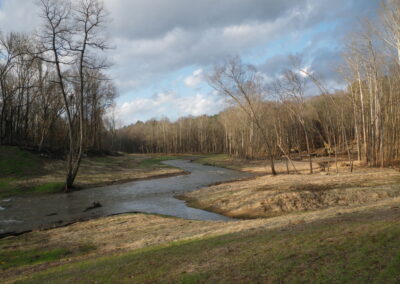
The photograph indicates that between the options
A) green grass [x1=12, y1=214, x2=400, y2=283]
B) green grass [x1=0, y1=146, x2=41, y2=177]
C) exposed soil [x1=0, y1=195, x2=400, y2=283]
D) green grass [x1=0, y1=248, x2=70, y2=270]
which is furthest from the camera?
green grass [x1=0, y1=146, x2=41, y2=177]

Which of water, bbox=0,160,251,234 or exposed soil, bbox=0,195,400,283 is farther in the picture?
water, bbox=0,160,251,234

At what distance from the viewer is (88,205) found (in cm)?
2088

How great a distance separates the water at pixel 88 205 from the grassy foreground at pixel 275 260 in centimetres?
816

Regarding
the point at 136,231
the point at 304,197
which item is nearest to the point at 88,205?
the point at 136,231

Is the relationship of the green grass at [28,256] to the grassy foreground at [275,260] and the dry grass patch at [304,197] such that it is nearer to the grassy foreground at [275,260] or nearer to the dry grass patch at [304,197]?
the grassy foreground at [275,260]

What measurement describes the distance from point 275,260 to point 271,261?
98mm

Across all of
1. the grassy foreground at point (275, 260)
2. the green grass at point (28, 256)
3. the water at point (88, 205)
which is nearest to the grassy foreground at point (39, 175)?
the water at point (88, 205)

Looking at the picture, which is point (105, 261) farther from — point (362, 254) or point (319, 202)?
point (319, 202)

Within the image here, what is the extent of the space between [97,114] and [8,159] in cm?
2736

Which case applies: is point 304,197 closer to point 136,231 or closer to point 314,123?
point 136,231

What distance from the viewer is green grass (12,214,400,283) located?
514 centimetres

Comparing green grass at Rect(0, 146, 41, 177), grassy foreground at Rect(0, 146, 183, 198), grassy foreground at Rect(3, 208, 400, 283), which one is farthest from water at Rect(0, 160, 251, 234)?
grassy foreground at Rect(3, 208, 400, 283)

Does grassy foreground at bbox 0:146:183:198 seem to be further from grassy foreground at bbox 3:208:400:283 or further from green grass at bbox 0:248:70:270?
grassy foreground at bbox 3:208:400:283

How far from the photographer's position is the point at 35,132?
161ft
